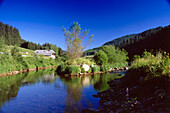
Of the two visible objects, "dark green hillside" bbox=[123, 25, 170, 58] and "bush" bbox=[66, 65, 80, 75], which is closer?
"bush" bbox=[66, 65, 80, 75]

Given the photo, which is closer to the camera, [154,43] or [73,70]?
[73,70]

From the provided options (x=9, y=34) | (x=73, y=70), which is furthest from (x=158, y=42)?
(x=9, y=34)

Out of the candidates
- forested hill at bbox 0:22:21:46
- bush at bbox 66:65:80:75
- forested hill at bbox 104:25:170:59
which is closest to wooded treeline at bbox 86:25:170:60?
forested hill at bbox 104:25:170:59

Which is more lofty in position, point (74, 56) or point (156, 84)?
point (74, 56)

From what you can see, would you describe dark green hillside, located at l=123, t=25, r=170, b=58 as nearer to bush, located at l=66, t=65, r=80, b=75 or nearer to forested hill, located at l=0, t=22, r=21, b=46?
bush, located at l=66, t=65, r=80, b=75

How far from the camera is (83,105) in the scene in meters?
7.75

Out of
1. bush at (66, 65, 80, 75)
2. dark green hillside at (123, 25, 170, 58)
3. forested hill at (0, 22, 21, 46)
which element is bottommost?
bush at (66, 65, 80, 75)

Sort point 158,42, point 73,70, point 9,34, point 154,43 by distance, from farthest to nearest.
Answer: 1. point 9,34
2. point 154,43
3. point 158,42
4. point 73,70

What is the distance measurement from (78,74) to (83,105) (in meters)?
14.7

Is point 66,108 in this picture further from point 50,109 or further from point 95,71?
point 95,71

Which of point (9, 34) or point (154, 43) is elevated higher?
point (9, 34)

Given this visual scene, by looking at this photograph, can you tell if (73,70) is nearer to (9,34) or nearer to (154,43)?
(154,43)

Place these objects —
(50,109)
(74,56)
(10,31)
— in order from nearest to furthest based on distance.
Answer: (50,109) → (74,56) → (10,31)

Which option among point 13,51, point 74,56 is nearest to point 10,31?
point 13,51
